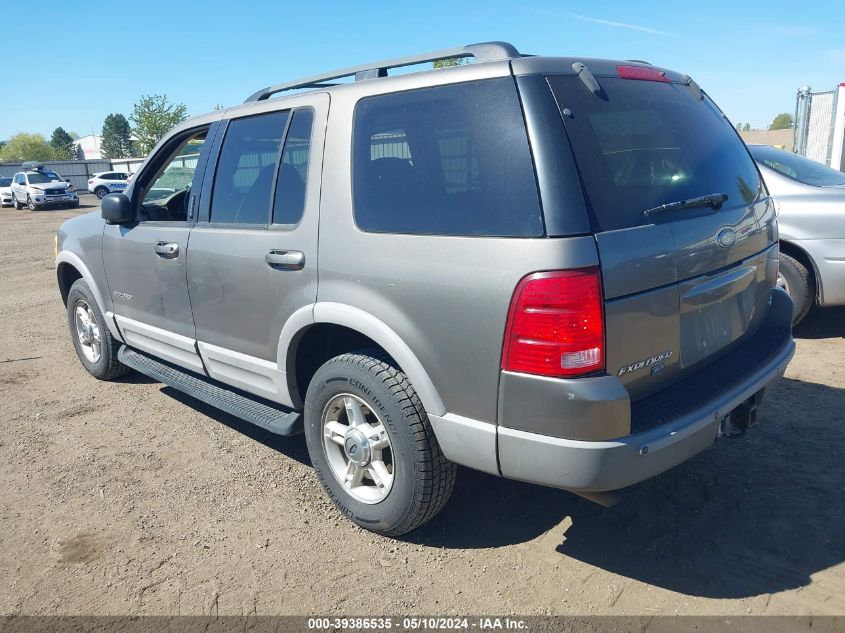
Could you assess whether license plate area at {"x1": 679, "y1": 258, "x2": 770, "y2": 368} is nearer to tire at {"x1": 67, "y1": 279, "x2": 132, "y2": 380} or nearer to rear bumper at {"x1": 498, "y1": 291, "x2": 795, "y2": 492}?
rear bumper at {"x1": 498, "y1": 291, "x2": 795, "y2": 492}

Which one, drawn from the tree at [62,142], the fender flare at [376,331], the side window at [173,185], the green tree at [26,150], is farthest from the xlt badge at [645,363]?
the tree at [62,142]

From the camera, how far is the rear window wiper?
2.62 m

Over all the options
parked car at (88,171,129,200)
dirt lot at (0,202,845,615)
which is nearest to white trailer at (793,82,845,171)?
dirt lot at (0,202,845,615)

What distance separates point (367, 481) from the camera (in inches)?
130

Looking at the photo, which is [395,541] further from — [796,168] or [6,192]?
[6,192]

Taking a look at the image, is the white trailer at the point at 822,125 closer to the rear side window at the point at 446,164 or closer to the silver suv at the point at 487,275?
the silver suv at the point at 487,275

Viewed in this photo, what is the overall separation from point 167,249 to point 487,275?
2375 millimetres

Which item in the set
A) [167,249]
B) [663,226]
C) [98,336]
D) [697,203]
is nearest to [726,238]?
[697,203]

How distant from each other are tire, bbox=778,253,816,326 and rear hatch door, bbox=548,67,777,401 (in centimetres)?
278

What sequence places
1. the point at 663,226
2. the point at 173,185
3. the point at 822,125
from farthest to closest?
1. the point at 822,125
2. the point at 173,185
3. the point at 663,226

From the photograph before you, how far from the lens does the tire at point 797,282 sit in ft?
18.7

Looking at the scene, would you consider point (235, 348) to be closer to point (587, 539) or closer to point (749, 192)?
point (587, 539)

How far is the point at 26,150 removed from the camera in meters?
105

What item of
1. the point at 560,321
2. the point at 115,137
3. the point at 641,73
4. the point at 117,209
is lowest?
the point at 560,321
